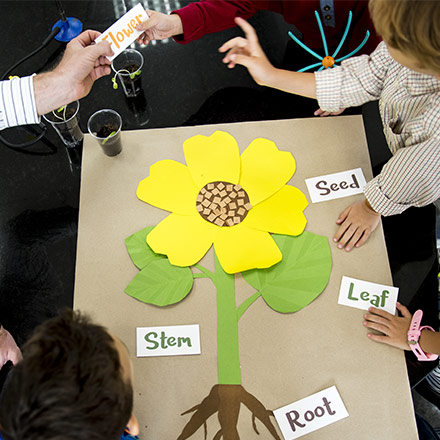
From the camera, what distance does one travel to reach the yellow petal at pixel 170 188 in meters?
1.00

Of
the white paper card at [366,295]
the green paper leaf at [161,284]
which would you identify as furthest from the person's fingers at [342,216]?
the green paper leaf at [161,284]

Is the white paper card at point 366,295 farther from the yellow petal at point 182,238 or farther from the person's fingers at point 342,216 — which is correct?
the yellow petal at point 182,238

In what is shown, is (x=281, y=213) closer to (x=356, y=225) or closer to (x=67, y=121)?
(x=356, y=225)

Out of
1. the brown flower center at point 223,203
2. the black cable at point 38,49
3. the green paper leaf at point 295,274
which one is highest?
the black cable at point 38,49

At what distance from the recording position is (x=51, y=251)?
3.35ft

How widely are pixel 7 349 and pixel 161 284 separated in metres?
0.34

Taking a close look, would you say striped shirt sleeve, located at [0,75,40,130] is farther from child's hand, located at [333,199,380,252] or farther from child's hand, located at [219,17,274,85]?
child's hand, located at [333,199,380,252]

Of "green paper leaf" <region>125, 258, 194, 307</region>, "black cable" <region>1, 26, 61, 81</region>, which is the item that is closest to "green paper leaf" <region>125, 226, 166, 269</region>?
"green paper leaf" <region>125, 258, 194, 307</region>

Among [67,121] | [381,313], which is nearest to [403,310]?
[381,313]

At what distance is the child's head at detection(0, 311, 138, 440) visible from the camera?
0.55 meters

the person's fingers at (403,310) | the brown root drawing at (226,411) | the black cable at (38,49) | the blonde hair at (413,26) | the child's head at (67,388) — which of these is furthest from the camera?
the black cable at (38,49)

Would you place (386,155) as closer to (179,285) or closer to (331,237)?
(331,237)

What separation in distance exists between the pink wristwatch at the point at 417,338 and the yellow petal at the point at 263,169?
0.41 m

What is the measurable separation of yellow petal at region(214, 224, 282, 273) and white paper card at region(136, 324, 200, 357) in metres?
0.15
